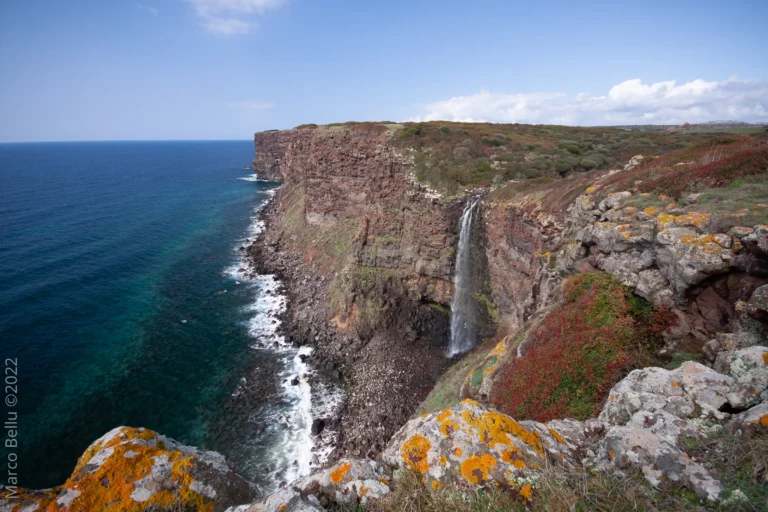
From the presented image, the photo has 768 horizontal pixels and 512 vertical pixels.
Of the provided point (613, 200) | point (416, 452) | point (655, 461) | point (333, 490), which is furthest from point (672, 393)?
point (613, 200)

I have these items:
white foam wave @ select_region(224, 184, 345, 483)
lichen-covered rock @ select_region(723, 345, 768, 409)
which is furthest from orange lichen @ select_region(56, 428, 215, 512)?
white foam wave @ select_region(224, 184, 345, 483)

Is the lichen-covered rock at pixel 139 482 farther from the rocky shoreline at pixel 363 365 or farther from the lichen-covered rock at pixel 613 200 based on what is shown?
the rocky shoreline at pixel 363 365

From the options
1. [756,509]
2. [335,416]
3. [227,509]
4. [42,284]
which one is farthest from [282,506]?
[42,284]

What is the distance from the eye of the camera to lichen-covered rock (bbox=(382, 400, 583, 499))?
17.4 ft

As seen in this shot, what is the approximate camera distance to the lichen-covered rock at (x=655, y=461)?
15.0 ft

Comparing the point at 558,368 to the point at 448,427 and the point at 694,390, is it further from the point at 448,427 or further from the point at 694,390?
the point at 448,427

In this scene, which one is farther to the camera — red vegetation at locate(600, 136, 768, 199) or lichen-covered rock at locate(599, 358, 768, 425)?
red vegetation at locate(600, 136, 768, 199)

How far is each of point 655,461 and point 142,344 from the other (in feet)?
126

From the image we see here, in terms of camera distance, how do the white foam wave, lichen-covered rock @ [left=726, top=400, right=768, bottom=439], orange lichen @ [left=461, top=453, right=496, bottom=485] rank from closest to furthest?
1. lichen-covered rock @ [left=726, top=400, right=768, bottom=439]
2. orange lichen @ [left=461, top=453, right=496, bottom=485]
3. the white foam wave

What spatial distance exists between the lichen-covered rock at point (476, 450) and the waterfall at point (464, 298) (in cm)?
2538

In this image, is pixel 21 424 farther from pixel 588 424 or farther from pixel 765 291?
pixel 765 291

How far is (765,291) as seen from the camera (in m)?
8.23

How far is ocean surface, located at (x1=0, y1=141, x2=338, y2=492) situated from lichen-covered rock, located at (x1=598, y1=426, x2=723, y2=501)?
21.6 meters

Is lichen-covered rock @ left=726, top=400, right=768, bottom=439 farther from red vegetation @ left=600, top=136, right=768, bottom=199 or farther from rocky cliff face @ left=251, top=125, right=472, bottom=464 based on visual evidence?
rocky cliff face @ left=251, top=125, right=472, bottom=464
